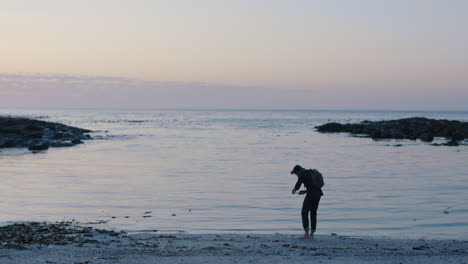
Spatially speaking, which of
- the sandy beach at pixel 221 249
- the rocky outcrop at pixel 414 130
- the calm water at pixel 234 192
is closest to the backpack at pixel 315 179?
the sandy beach at pixel 221 249

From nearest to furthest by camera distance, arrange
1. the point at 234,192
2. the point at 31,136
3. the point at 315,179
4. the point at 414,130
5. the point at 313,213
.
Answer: the point at 315,179 → the point at 313,213 → the point at 234,192 → the point at 31,136 → the point at 414,130

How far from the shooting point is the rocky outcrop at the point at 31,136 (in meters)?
40.2

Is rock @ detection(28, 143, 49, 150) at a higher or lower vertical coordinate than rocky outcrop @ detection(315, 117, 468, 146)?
lower

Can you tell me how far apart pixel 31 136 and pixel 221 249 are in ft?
126

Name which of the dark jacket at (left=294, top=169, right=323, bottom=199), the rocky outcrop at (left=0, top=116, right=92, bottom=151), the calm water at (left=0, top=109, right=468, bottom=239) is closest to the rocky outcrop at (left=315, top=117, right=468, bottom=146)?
the calm water at (left=0, top=109, right=468, bottom=239)

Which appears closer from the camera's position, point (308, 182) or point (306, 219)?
point (308, 182)

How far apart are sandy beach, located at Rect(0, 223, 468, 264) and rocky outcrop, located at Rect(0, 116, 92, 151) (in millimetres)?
28707

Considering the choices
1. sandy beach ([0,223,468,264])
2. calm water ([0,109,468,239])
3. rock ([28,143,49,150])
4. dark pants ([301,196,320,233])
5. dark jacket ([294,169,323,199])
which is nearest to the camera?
sandy beach ([0,223,468,264])

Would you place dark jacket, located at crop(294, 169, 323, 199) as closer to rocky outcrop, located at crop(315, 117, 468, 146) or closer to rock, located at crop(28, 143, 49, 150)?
rock, located at crop(28, 143, 49, 150)

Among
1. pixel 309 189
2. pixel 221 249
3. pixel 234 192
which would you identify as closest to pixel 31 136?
pixel 234 192

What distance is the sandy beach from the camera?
9203 millimetres

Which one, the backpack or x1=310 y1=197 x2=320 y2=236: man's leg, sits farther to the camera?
x1=310 y1=197 x2=320 y2=236: man's leg

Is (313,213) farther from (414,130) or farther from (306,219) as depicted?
(414,130)

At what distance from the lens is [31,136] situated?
44062 mm
